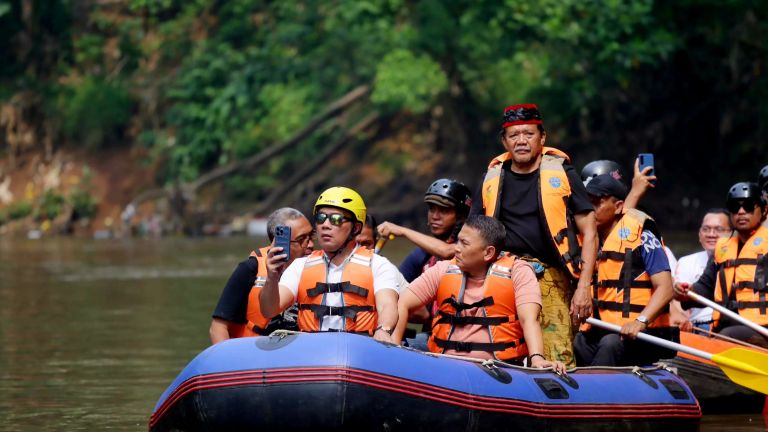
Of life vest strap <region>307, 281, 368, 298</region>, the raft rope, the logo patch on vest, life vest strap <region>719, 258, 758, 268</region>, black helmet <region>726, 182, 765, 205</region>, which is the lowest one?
the raft rope

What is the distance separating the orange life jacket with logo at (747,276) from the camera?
9484 mm

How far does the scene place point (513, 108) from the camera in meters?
7.82

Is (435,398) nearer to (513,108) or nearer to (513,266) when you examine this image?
(513,266)

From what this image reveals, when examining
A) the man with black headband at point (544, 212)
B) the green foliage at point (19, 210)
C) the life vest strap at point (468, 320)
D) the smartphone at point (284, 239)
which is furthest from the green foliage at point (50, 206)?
the smartphone at point (284, 239)

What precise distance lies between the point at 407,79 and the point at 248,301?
22104 millimetres

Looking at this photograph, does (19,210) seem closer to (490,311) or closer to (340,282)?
(340,282)

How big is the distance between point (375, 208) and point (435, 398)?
82.8 feet

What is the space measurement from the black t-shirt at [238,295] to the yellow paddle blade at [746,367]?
2.59 m

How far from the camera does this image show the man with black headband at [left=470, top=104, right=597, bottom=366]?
773cm

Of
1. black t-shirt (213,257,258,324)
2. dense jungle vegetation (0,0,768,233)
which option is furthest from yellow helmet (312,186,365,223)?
dense jungle vegetation (0,0,768,233)

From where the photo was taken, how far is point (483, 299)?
7305mm

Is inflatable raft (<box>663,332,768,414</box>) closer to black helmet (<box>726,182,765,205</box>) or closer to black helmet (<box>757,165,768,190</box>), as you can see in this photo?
black helmet (<box>726,182,765,205</box>)

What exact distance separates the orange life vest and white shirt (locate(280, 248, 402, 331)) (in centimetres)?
137

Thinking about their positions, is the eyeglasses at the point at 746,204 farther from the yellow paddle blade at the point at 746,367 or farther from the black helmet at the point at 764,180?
the yellow paddle blade at the point at 746,367
